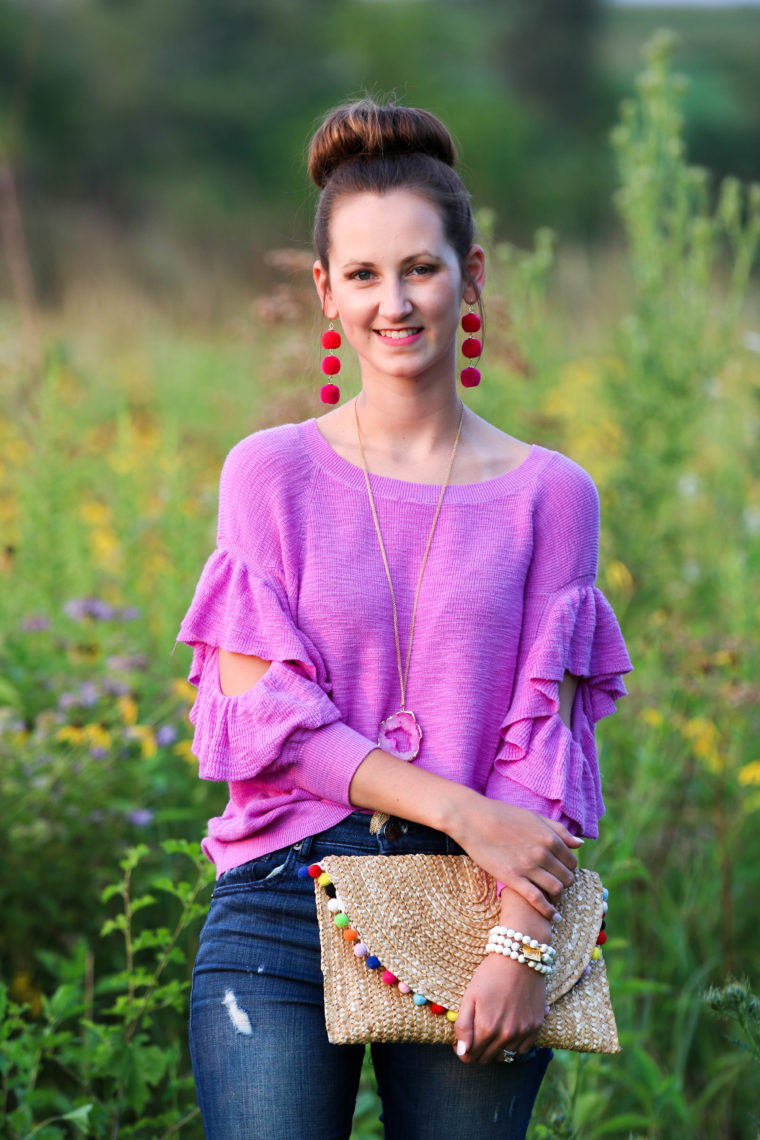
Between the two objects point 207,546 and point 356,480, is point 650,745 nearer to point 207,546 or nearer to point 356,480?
point 356,480

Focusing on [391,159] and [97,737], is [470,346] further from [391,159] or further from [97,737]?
[97,737]

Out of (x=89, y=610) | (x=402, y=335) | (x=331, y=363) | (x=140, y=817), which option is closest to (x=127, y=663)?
(x=89, y=610)

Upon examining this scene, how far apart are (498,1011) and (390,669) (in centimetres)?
45

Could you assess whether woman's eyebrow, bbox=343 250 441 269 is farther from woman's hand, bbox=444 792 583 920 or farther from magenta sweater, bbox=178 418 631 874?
woman's hand, bbox=444 792 583 920

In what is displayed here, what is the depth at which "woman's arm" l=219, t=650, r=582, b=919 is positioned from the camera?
5.04 ft

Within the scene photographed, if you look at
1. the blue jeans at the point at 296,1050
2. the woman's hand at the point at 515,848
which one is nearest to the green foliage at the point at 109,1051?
the blue jeans at the point at 296,1050

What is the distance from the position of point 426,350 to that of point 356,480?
0.66 ft

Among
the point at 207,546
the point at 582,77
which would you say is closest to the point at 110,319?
the point at 207,546

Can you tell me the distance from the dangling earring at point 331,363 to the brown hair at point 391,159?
0.15 metres

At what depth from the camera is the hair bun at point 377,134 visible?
170cm

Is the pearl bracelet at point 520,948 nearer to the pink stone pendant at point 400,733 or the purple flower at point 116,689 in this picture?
the pink stone pendant at point 400,733

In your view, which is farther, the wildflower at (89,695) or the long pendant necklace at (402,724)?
the wildflower at (89,695)

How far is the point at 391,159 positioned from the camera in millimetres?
1697

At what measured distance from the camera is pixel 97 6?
21.0 m
